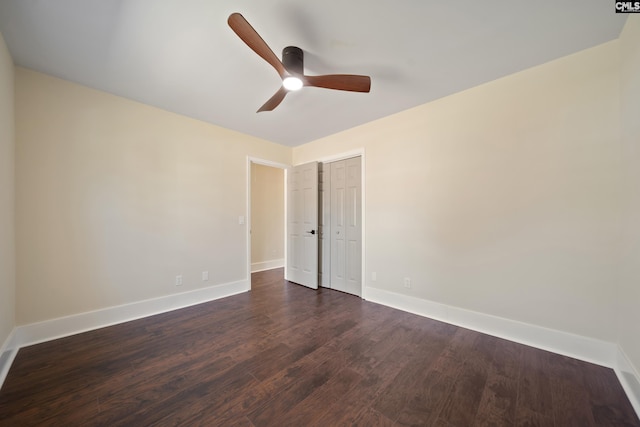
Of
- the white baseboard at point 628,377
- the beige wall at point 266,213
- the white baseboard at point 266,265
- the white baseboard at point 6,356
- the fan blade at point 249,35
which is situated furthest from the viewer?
the beige wall at point 266,213

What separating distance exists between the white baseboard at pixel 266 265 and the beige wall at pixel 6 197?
129 inches

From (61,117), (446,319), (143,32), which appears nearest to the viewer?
(143,32)

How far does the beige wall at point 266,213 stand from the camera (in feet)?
16.8

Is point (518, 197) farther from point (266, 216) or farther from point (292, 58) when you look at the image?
point (266, 216)

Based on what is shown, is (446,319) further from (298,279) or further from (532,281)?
(298,279)

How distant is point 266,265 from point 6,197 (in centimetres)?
387

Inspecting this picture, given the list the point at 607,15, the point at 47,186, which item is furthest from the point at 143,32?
the point at 607,15

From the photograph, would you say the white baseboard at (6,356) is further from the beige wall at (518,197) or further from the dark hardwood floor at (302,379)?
the beige wall at (518,197)

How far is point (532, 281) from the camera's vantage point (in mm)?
2092

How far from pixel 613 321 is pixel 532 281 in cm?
52

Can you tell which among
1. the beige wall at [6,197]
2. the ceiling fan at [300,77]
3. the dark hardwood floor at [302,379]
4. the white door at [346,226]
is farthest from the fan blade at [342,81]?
the beige wall at [6,197]

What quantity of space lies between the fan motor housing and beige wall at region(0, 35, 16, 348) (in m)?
2.18

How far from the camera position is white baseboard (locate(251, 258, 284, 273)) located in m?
5.02

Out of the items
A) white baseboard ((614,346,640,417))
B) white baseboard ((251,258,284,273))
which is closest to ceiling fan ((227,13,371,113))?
white baseboard ((614,346,640,417))
